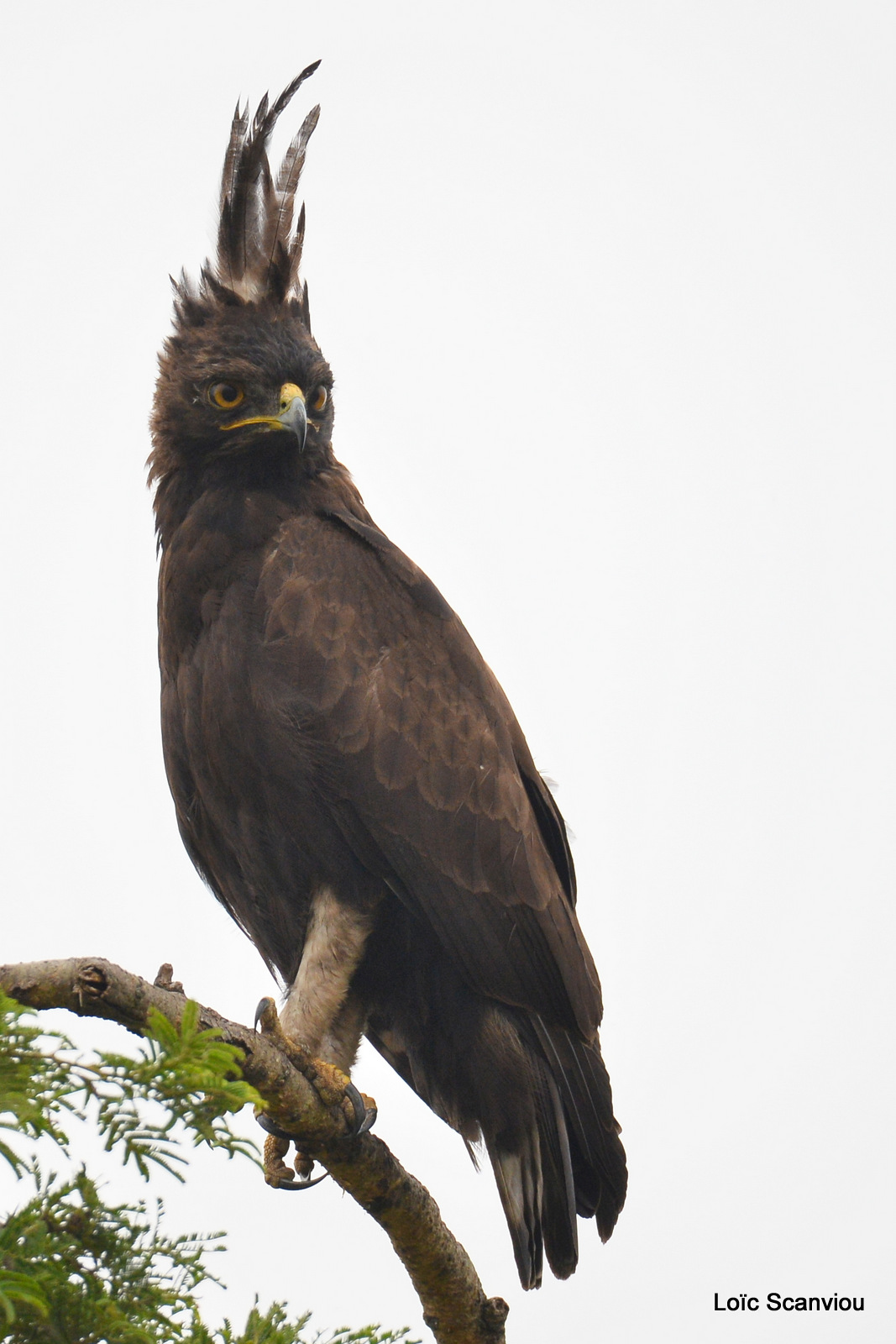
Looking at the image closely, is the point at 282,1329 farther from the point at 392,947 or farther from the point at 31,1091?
the point at 392,947

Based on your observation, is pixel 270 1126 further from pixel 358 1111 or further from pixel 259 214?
pixel 259 214

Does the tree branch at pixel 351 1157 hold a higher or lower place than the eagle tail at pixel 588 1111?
lower

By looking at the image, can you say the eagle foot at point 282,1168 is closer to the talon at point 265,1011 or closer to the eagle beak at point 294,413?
the talon at point 265,1011

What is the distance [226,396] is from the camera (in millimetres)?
5762

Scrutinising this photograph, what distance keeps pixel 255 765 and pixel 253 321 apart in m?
2.22

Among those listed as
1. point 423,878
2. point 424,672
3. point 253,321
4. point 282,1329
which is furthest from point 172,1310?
point 253,321

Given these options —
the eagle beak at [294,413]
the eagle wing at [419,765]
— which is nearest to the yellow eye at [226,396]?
the eagle beak at [294,413]

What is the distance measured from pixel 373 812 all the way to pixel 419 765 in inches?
11.7

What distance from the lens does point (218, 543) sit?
5.48 m

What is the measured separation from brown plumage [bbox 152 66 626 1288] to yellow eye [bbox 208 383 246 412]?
0.01 m

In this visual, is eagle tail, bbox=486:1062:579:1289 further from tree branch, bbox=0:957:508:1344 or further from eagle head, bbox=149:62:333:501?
eagle head, bbox=149:62:333:501

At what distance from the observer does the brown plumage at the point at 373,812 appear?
510 cm

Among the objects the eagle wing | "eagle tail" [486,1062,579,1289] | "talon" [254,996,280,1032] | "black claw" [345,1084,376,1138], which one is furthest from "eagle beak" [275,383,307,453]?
"eagle tail" [486,1062,579,1289]

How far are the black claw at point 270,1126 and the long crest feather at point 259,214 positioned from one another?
12.4ft
